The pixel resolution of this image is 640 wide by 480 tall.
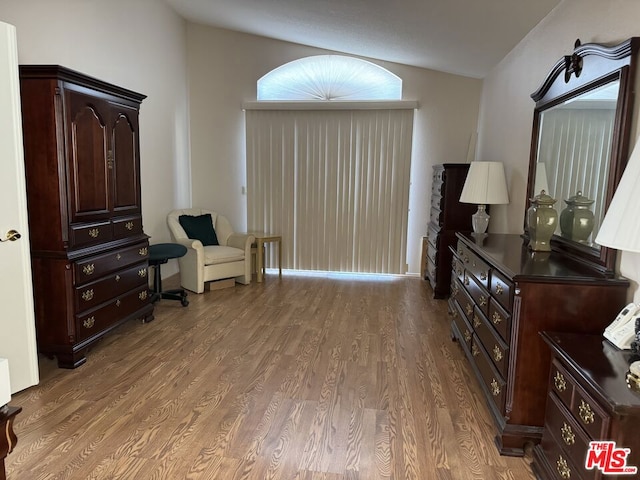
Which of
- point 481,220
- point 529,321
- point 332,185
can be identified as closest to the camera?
point 529,321

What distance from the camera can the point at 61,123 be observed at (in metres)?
2.71

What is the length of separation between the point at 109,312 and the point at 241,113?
3.40m

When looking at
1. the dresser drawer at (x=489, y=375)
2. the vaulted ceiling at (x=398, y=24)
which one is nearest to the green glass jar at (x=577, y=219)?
the dresser drawer at (x=489, y=375)

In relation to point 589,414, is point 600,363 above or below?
above

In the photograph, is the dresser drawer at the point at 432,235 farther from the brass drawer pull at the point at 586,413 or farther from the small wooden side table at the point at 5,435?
the small wooden side table at the point at 5,435

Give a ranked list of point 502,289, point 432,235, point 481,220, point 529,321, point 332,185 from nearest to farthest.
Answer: point 529,321 → point 502,289 → point 481,220 → point 432,235 → point 332,185

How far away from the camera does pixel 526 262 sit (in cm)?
228

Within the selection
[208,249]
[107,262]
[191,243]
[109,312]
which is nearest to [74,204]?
[107,262]

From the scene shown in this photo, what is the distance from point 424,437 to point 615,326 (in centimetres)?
104

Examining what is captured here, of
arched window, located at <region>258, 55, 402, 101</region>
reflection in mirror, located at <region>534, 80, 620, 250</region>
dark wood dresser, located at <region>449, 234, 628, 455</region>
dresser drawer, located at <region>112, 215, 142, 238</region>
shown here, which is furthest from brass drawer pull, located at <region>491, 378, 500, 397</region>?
arched window, located at <region>258, 55, 402, 101</region>

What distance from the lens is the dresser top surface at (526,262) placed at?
77.4 inches

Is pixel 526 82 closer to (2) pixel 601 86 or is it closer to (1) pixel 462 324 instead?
(2) pixel 601 86

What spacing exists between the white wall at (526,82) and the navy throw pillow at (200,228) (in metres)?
3.24

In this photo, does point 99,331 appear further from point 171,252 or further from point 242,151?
point 242,151
